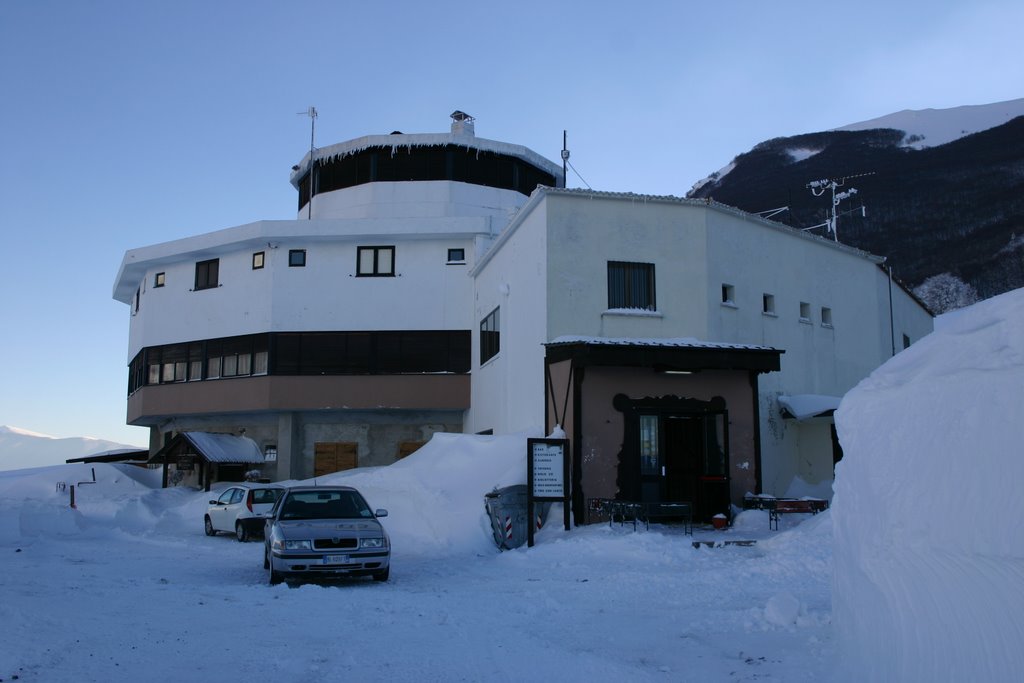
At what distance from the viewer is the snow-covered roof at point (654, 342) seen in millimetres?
19047

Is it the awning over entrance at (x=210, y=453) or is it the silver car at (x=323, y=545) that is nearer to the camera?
the silver car at (x=323, y=545)

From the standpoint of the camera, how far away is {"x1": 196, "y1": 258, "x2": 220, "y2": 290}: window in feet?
107

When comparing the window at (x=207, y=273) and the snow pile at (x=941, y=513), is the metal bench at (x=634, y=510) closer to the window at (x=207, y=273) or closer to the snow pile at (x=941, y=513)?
the snow pile at (x=941, y=513)

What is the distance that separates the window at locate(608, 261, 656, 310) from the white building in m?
0.05

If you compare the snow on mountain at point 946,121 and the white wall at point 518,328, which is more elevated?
the snow on mountain at point 946,121

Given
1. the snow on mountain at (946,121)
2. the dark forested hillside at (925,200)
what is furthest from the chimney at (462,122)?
the snow on mountain at (946,121)

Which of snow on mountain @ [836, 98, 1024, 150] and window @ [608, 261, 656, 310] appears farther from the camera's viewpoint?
snow on mountain @ [836, 98, 1024, 150]

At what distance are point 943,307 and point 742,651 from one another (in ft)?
300

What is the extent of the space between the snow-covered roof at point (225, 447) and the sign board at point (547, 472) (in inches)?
616

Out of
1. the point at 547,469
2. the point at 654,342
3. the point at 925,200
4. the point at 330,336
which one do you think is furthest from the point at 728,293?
the point at 925,200

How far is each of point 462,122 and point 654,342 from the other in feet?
61.2

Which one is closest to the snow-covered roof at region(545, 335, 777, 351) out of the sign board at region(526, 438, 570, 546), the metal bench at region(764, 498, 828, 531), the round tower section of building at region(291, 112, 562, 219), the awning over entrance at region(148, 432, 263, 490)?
the sign board at region(526, 438, 570, 546)

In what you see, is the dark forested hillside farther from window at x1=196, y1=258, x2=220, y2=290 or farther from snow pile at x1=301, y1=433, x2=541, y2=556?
snow pile at x1=301, y1=433, x2=541, y2=556

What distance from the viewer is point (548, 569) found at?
14.3m
